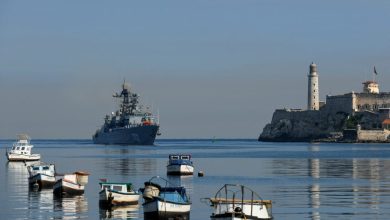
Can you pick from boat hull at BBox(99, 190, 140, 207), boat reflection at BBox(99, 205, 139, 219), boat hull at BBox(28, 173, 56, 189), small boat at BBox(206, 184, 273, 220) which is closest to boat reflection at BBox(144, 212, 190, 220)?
boat reflection at BBox(99, 205, 139, 219)

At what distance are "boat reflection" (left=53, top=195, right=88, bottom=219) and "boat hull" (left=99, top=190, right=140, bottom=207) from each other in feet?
3.17

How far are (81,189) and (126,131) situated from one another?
13192 centimetres

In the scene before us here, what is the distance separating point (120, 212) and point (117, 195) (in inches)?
99.4

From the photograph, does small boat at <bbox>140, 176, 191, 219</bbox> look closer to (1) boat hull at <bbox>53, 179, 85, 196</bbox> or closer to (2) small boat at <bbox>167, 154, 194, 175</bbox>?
(1) boat hull at <bbox>53, 179, 85, 196</bbox>

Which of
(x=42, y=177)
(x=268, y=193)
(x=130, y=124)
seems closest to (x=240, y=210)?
(x=268, y=193)

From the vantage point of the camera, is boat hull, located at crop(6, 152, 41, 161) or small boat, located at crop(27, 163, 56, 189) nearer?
small boat, located at crop(27, 163, 56, 189)

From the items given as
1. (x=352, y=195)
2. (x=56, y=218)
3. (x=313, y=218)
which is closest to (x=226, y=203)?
(x=313, y=218)

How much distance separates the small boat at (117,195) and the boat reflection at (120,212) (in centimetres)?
38

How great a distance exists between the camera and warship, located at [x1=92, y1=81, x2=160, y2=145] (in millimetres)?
182750

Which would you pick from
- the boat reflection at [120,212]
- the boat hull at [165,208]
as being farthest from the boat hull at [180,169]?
the boat hull at [165,208]

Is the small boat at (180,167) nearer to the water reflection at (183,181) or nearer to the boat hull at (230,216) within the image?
the water reflection at (183,181)

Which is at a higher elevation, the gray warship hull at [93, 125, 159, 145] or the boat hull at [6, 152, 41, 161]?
the gray warship hull at [93, 125, 159, 145]

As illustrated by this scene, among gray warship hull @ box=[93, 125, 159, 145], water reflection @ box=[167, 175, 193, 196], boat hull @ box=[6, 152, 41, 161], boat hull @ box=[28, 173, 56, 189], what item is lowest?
water reflection @ box=[167, 175, 193, 196]

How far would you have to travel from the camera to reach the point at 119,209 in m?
43.9
